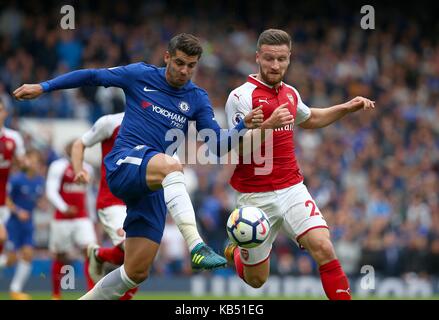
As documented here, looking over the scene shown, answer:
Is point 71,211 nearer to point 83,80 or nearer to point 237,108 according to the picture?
point 237,108

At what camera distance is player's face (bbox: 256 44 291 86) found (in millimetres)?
7816

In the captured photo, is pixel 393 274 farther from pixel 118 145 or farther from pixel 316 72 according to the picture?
pixel 118 145

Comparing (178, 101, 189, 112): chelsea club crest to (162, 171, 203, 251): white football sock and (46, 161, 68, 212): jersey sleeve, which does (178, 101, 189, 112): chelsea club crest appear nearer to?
(162, 171, 203, 251): white football sock

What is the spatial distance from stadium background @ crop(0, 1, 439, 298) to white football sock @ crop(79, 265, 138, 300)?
225 inches

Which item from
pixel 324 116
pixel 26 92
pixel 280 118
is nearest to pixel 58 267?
pixel 324 116

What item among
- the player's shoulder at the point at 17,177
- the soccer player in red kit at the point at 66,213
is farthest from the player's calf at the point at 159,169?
the player's shoulder at the point at 17,177

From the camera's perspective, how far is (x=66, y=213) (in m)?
12.8

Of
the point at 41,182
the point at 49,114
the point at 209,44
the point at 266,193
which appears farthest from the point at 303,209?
the point at 209,44

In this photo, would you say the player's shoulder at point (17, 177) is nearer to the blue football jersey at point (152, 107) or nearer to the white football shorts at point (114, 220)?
the white football shorts at point (114, 220)

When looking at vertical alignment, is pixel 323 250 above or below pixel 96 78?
below

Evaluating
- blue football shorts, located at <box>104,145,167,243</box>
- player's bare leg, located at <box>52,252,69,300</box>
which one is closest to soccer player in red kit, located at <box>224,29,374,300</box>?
blue football shorts, located at <box>104,145,167,243</box>

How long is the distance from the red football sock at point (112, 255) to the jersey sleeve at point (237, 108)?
226 cm

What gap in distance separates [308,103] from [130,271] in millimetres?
12996

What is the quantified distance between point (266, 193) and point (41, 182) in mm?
7897
